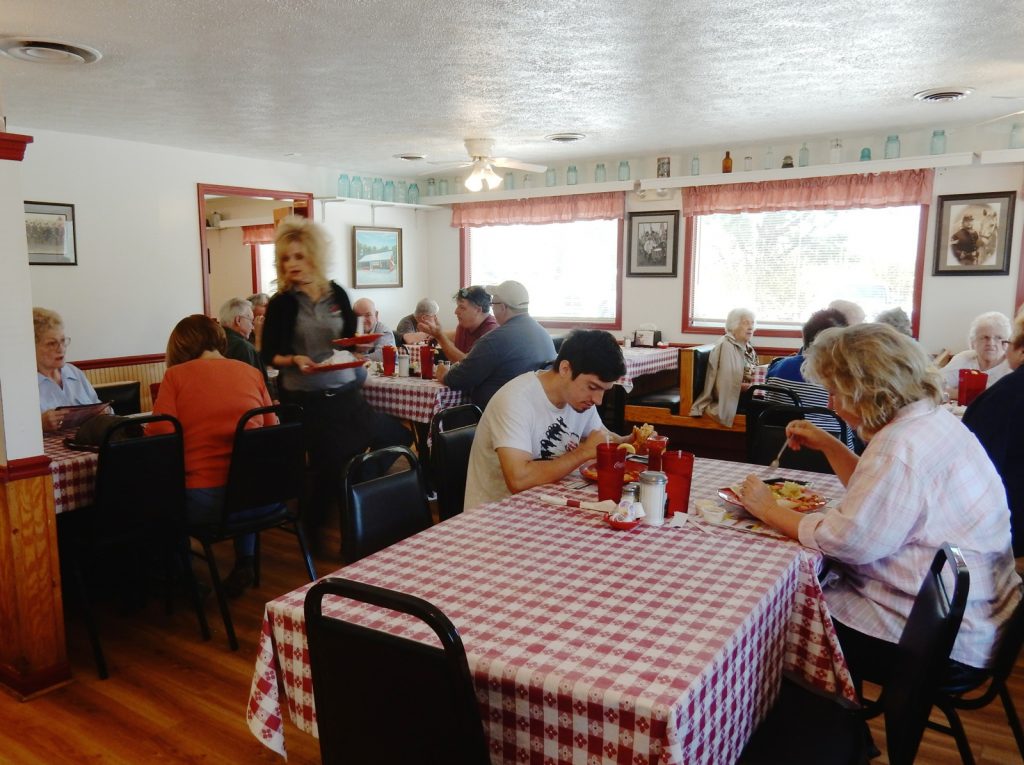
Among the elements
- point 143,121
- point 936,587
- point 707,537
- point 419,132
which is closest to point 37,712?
point 707,537

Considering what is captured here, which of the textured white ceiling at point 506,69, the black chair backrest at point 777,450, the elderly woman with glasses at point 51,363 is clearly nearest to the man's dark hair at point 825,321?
the black chair backrest at point 777,450

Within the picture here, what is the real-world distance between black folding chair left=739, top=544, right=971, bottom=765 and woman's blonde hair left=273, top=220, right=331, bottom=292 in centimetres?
258

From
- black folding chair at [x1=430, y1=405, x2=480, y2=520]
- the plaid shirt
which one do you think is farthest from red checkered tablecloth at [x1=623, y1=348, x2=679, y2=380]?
the plaid shirt

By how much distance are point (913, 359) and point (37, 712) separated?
2.68 m

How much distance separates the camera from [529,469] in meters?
2.11

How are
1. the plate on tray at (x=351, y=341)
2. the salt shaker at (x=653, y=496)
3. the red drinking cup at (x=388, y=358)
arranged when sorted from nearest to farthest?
the salt shaker at (x=653, y=496), the plate on tray at (x=351, y=341), the red drinking cup at (x=388, y=358)

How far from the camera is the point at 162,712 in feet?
7.80

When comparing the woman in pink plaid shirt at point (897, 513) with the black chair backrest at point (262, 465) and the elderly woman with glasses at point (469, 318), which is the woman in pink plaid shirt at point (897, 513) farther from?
the elderly woman with glasses at point (469, 318)

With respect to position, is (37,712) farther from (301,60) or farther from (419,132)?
(419,132)

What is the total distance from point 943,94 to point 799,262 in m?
1.95

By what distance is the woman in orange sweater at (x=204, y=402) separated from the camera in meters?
2.77

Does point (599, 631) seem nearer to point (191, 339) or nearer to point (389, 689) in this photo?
point (389, 689)

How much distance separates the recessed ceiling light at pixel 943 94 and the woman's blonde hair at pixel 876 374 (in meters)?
3.24

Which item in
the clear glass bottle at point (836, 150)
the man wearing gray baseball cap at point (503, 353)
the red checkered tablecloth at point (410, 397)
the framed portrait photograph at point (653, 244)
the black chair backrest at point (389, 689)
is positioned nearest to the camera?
the black chair backrest at point (389, 689)
